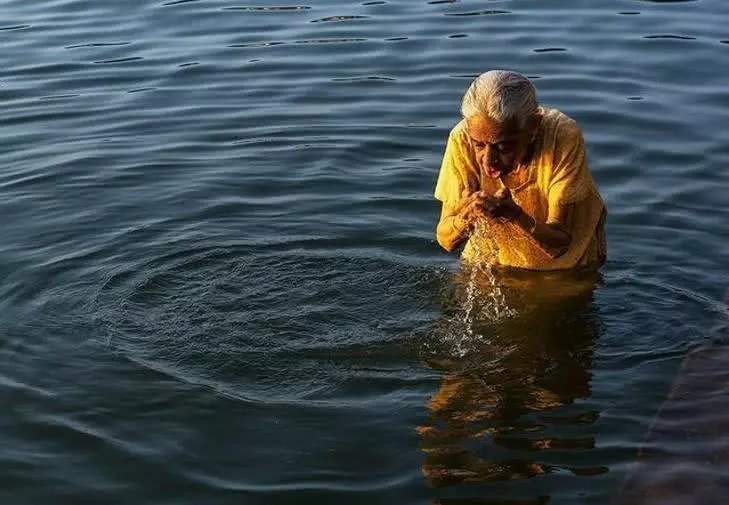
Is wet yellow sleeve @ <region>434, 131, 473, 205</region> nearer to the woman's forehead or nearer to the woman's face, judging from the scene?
the woman's face

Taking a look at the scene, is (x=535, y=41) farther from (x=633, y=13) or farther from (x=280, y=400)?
(x=280, y=400)

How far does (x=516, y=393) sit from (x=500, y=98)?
1.47 metres

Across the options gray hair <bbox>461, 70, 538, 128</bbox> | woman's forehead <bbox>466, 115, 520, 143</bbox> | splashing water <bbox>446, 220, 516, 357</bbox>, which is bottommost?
splashing water <bbox>446, 220, 516, 357</bbox>

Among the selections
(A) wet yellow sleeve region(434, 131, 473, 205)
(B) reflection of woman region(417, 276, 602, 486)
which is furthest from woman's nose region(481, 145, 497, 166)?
(B) reflection of woman region(417, 276, 602, 486)

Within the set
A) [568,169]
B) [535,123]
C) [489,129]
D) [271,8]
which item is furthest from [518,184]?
[271,8]

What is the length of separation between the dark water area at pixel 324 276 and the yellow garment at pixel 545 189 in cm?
19

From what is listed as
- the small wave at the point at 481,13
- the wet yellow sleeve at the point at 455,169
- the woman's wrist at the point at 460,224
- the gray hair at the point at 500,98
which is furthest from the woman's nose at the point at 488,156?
the small wave at the point at 481,13

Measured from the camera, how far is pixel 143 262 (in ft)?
27.0

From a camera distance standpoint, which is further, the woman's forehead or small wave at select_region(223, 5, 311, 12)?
small wave at select_region(223, 5, 311, 12)

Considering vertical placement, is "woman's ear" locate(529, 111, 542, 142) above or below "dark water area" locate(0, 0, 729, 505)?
above

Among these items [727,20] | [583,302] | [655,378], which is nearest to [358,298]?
[583,302]

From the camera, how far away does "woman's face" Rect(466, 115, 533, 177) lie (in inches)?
252

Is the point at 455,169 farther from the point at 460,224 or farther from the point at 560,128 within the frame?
the point at 560,128

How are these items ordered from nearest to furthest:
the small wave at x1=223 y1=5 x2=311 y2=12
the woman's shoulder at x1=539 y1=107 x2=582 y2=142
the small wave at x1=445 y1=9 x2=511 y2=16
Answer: the woman's shoulder at x1=539 y1=107 x2=582 y2=142 → the small wave at x1=445 y1=9 x2=511 y2=16 → the small wave at x1=223 y1=5 x2=311 y2=12
